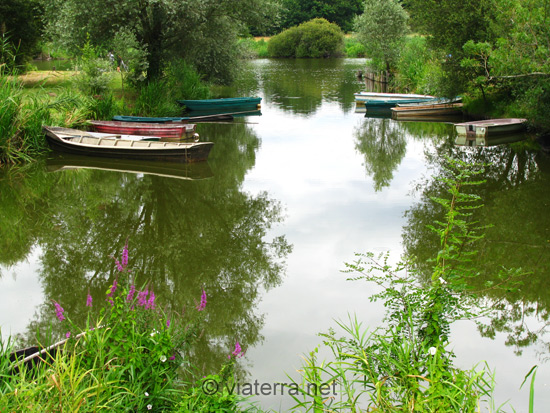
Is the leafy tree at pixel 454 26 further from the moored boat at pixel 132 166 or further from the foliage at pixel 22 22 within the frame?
the foliage at pixel 22 22

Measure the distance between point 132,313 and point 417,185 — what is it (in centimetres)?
916

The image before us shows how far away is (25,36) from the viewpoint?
23.0 m

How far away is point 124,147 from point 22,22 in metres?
12.9

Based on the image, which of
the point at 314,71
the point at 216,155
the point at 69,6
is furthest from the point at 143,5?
the point at 314,71

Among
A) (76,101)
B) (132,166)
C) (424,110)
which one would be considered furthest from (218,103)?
(132,166)

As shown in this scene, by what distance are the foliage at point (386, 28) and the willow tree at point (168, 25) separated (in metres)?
8.01

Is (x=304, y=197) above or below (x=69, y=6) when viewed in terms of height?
below

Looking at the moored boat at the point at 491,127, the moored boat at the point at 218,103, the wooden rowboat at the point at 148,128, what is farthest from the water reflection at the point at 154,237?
Answer: the moored boat at the point at 218,103

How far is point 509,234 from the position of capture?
883cm

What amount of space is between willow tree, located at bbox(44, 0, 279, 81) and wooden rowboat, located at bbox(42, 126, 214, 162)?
628 cm

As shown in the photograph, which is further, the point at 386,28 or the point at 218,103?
the point at 386,28

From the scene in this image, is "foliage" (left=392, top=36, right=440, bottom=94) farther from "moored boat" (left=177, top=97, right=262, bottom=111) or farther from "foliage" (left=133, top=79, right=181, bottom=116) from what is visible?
"foliage" (left=133, top=79, right=181, bottom=116)

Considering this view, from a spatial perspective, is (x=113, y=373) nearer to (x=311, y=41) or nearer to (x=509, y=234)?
(x=509, y=234)

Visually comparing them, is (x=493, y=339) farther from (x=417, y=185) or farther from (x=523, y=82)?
(x=523, y=82)
